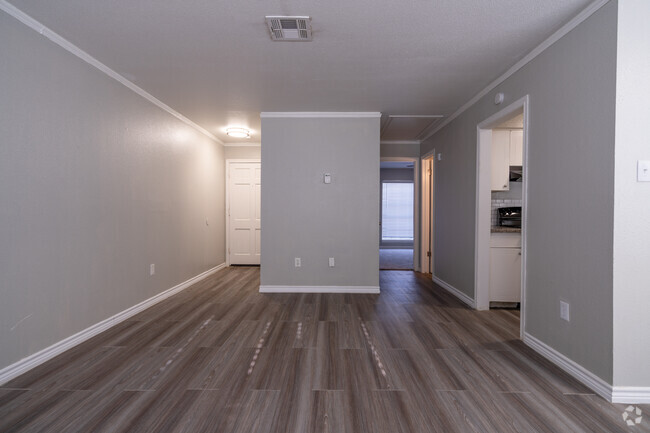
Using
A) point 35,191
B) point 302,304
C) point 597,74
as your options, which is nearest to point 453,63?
point 597,74

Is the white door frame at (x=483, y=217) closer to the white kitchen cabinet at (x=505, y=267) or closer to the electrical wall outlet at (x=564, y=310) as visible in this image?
the white kitchen cabinet at (x=505, y=267)

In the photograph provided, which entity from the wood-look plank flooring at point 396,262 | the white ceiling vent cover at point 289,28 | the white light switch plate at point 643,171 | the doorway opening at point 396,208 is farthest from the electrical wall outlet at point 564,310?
the doorway opening at point 396,208

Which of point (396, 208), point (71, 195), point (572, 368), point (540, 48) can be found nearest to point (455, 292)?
point (572, 368)

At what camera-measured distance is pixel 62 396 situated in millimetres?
1706

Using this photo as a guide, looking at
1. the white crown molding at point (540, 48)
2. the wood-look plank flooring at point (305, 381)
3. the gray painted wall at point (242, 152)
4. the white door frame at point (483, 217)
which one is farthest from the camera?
the gray painted wall at point (242, 152)

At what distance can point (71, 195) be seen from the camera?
236cm

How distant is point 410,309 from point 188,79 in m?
3.56

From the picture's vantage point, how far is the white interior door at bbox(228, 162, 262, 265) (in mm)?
5844

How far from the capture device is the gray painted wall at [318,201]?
3963mm

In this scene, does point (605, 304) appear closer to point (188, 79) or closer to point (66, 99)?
point (188, 79)

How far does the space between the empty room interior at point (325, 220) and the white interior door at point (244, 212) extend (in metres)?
1.84

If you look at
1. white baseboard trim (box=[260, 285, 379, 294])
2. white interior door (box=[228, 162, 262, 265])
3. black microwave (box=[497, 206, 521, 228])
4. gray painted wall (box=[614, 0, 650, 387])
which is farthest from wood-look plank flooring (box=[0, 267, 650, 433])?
white interior door (box=[228, 162, 262, 265])

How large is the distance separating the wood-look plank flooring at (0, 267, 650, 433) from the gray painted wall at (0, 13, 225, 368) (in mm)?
381

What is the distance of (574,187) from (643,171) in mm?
346
